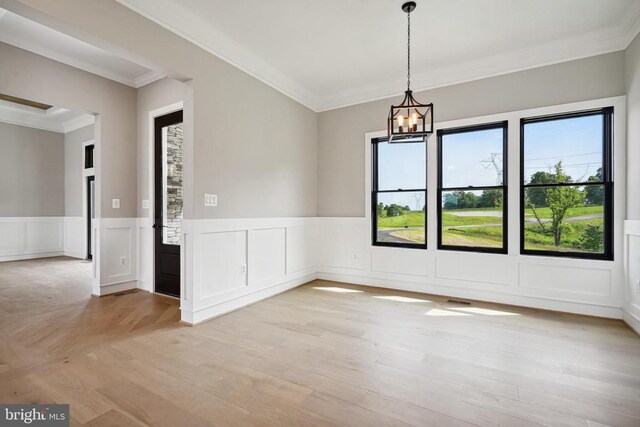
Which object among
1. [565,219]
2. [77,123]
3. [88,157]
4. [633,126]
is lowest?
[565,219]

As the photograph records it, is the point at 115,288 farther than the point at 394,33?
Yes

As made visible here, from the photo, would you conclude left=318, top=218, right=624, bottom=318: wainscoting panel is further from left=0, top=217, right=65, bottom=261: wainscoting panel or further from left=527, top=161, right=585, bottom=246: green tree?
left=0, top=217, right=65, bottom=261: wainscoting panel

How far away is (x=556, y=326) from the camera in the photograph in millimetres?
2916

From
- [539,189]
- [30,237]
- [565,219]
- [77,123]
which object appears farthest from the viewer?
[77,123]

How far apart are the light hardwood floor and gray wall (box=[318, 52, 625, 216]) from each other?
A: 2.02 meters

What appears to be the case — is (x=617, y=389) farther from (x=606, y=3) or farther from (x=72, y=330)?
(x=72, y=330)

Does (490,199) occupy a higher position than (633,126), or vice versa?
(633,126)

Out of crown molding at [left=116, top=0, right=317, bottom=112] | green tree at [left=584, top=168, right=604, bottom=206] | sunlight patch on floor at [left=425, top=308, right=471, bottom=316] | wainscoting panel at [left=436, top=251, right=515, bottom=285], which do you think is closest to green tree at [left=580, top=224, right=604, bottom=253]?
green tree at [left=584, top=168, right=604, bottom=206]

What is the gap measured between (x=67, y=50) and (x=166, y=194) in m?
2.01

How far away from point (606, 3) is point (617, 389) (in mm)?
3235

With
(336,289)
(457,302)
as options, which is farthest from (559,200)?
(336,289)

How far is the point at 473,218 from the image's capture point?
3.87 metres

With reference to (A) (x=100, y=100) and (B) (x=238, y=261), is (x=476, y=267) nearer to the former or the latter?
(B) (x=238, y=261)

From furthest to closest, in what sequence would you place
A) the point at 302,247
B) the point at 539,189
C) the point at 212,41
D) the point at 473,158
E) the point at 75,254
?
1. the point at 75,254
2. the point at 302,247
3. the point at 473,158
4. the point at 539,189
5. the point at 212,41
